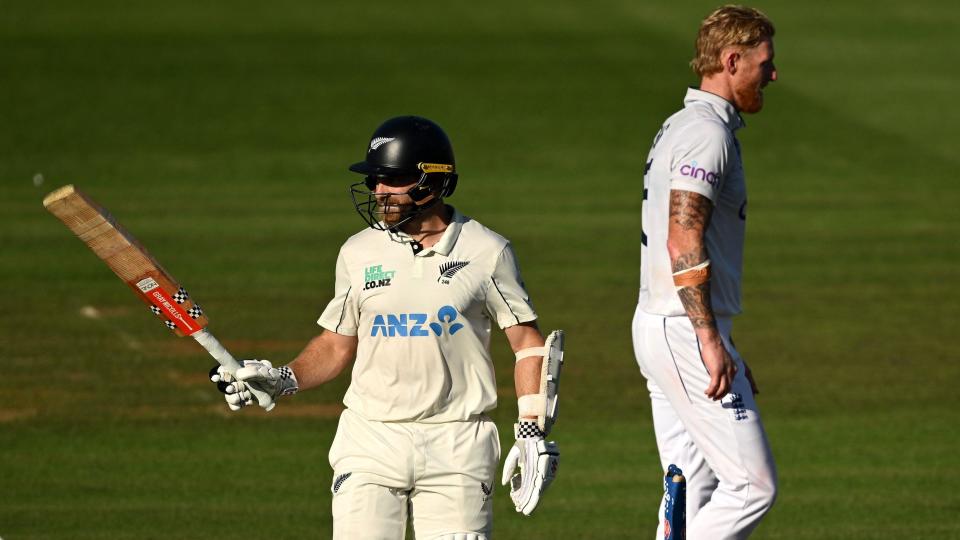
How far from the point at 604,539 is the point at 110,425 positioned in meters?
4.03

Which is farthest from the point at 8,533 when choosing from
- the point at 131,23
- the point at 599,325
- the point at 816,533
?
the point at 131,23

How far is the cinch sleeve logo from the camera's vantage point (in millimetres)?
7082

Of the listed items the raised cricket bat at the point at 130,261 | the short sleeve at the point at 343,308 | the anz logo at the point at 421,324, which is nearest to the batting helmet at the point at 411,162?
the short sleeve at the point at 343,308

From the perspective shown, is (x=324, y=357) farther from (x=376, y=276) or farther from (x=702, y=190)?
(x=702, y=190)

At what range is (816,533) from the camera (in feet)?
32.2

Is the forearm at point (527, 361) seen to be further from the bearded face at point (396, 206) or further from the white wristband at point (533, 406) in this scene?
the bearded face at point (396, 206)

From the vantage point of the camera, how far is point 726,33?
7309 mm

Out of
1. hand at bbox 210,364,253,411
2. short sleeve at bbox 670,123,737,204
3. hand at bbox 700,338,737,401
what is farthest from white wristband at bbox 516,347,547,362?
hand at bbox 210,364,253,411

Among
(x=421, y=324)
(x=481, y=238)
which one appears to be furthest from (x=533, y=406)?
(x=481, y=238)

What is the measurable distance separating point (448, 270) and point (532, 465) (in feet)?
2.61

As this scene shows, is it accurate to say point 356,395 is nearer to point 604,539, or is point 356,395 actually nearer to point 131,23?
point 604,539

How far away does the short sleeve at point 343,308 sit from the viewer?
6984 mm

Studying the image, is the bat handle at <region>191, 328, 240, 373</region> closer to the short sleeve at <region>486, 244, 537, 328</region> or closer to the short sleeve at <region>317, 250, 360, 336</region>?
the short sleeve at <region>317, 250, 360, 336</region>

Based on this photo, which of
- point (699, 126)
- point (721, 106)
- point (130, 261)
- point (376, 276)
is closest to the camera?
point (130, 261)
